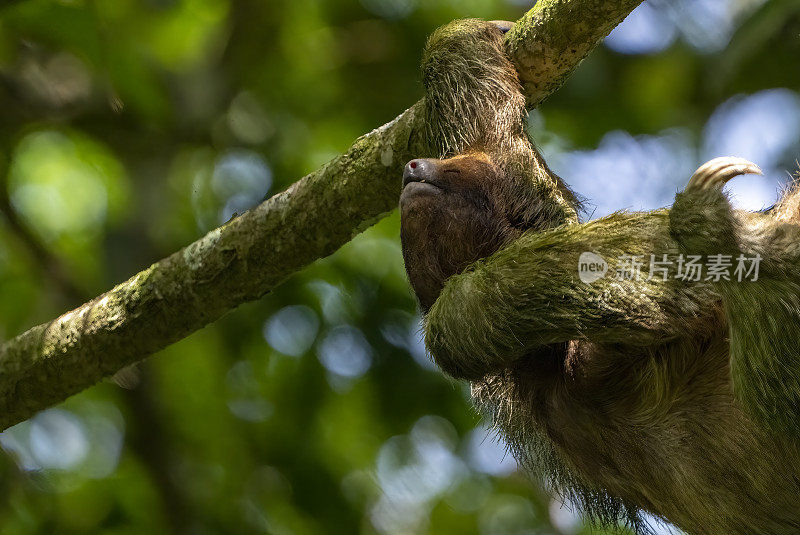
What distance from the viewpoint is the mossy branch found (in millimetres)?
6035

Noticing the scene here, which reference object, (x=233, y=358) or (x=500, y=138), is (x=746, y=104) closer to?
(x=500, y=138)

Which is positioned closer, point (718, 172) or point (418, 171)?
point (718, 172)

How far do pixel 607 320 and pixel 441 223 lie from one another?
3.77 feet

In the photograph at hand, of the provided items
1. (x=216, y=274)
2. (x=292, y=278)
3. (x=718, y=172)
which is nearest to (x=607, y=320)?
(x=718, y=172)

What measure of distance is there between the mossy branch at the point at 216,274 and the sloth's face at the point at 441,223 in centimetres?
77

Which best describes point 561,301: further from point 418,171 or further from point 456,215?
point 418,171

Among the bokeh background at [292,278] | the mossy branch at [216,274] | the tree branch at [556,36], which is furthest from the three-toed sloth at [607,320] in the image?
the bokeh background at [292,278]

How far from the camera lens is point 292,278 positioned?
29.9 feet

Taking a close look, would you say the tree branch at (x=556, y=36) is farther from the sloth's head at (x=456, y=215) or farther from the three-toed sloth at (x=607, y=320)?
the sloth's head at (x=456, y=215)

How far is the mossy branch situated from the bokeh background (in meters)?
1.34

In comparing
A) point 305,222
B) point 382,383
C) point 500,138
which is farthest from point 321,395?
point 500,138

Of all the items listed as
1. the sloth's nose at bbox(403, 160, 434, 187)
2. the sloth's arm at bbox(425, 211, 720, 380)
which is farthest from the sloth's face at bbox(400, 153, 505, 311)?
the sloth's arm at bbox(425, 211, 720, 380)

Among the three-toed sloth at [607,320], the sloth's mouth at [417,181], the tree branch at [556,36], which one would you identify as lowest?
the three-toed sloth at [607,320]

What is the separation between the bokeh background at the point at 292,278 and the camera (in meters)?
8.37
